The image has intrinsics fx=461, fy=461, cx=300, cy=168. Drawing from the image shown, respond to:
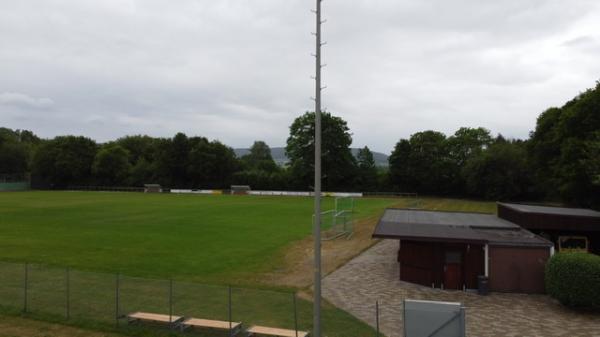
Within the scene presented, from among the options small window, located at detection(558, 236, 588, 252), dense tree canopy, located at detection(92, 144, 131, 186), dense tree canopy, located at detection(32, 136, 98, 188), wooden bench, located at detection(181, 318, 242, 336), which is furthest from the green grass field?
dense tree canopy, located at detection(32, 136, 98, 188)

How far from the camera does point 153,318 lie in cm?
1634

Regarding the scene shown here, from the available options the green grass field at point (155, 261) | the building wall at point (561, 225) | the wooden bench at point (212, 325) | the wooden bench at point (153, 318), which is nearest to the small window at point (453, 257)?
the building wall at point (561, 225)

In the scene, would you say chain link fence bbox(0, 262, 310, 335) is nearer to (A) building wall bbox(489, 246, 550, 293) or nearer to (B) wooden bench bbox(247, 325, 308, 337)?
(B) wooden bench bbox(247, 325, 308, 337)

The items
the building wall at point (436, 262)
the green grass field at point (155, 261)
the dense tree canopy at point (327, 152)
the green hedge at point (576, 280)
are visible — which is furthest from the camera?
the dense tree canopy at point (327, 152)

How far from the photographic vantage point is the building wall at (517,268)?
2289 cm

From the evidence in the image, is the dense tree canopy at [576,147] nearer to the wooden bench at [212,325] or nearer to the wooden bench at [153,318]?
the wooden bench at [212,325]

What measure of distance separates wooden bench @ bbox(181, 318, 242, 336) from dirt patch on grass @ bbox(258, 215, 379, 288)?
26.1ft

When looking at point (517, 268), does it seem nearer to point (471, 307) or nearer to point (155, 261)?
point (471, 307)

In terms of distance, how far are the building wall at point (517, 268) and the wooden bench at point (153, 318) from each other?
15.8m

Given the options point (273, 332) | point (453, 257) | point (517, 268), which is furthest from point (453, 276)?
point (273, 332)

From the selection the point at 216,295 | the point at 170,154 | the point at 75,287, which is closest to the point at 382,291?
the point at 216,295

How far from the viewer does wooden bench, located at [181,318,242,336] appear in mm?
15601

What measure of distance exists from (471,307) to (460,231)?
5714mm

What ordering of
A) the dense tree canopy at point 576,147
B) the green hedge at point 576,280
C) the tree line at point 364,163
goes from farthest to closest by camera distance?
the tree line at point 364,163
the dense tree canopy at point 576,147
the green hedge at point 576,280
